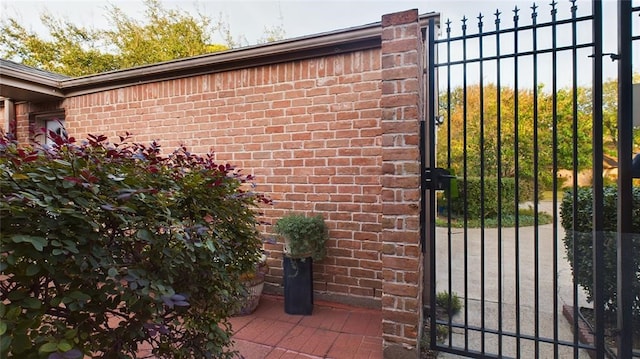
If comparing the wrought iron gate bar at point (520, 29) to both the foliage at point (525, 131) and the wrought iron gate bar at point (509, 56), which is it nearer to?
the wrought iron gate bar at point (509, 56)

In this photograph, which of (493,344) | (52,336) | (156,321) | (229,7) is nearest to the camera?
(52,336)

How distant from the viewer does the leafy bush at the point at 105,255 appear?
0.91 meters

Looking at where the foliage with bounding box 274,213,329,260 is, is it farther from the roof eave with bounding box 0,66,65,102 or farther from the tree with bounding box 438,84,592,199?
the tree with bounding box 438,84,592,199

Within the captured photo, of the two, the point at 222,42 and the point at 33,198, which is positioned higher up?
the point at 222,42

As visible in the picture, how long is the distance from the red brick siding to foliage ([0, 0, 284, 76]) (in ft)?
29.2

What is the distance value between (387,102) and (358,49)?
1.24 m

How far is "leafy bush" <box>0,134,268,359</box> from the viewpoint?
36.0 inches

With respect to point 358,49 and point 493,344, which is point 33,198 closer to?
point 358,49

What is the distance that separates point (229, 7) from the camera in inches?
423

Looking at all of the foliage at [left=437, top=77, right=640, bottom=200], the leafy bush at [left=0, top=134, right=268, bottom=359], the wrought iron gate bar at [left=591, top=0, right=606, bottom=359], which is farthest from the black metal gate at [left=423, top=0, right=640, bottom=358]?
the foliage at [left=437, top=77, right=640, bottom=200]

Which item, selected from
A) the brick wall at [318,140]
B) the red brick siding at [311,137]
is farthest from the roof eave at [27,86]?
the red brick siding at [311,137]

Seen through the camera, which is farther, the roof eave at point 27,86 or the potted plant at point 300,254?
the roof eave at point 27,86

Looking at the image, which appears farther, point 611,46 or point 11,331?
point 611,46

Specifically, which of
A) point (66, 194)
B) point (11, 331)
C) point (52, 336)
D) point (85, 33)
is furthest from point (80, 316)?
point (85, 33)
